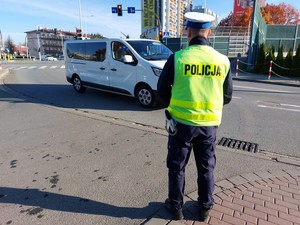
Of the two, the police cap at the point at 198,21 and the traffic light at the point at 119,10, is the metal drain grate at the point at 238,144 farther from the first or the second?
the traffic light at the point at 119,10

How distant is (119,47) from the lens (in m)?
7.55

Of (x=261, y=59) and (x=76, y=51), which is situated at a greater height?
(x=76, y=51)

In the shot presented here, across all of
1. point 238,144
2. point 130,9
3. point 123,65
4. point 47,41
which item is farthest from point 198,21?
point 47,41

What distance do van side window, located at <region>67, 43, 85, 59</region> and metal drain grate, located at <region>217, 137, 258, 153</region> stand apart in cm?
645

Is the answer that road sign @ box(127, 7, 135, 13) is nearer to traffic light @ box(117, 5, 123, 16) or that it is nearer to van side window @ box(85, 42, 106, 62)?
traffic light @ box(117, 5, 123, 16)

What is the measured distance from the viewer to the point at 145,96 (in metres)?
7.13

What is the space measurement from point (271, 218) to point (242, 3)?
2453 inches

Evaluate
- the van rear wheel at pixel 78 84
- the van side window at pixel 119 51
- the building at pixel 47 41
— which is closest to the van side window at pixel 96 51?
the van side window at pixel 119 51

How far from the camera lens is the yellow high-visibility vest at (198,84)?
2129 millimetres

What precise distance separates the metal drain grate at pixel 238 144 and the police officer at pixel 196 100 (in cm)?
218

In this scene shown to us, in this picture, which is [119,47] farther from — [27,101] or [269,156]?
[269,156]

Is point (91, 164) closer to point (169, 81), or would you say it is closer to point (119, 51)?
point (169, 81)

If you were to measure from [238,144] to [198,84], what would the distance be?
2.82 m

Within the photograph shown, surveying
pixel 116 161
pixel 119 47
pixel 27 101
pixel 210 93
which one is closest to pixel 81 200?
pixel 116 161
